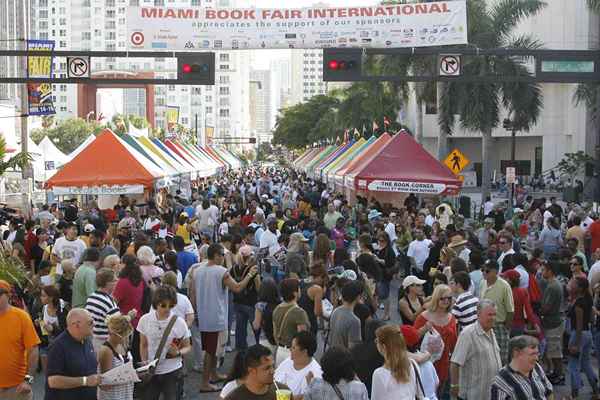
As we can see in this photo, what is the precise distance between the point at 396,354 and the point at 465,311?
2920 millimetres

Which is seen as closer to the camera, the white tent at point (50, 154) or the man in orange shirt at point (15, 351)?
the man in orange shirt at point (15, 351)

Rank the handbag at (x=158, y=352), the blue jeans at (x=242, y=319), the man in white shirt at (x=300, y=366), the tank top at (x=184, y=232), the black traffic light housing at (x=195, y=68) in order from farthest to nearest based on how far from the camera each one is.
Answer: the black traffic light housing at (x=195, y=68)
the tank top at (x=184, y=232)
the blue jeans at (x=242, y=319)
the handbag at (x=158, y=352)
the man in white shirt at (x=300, y=366)

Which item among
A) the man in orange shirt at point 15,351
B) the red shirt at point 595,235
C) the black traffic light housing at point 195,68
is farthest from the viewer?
the black traffic light housing at point 195,68

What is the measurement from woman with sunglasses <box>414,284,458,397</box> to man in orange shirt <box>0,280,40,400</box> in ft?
10.5

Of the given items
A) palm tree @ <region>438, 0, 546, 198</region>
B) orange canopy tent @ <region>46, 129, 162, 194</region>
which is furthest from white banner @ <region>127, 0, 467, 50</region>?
palm tree @ <region>438, 0, 546, 198</region>

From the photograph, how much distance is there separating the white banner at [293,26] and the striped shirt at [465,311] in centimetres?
1772

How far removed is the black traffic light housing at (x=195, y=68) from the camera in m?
21.7

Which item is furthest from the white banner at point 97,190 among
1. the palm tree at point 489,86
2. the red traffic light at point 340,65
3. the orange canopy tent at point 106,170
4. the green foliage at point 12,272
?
the palm tree at point 489,86

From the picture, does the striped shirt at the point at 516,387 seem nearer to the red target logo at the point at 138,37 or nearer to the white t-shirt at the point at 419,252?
the white t-shirt at the point at 419,252

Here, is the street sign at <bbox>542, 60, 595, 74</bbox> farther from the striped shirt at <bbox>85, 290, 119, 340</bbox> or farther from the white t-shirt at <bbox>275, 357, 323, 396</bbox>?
the white t-shirt at <bbox>275, 357, 323, 396</bbox>

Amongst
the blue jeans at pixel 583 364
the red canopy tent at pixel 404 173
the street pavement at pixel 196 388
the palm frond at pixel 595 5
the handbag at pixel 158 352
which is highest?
the palm frond at pixel 595 5

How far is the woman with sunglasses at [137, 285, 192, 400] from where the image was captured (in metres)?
8.17

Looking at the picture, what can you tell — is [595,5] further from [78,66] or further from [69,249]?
[69,249]

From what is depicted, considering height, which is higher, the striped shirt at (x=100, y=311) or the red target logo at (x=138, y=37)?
the red target logo at (x=138, y=37)
